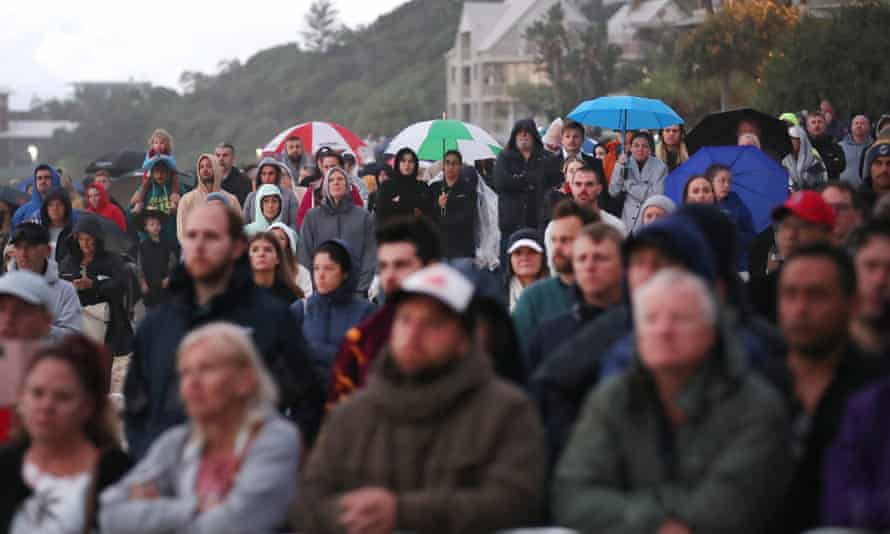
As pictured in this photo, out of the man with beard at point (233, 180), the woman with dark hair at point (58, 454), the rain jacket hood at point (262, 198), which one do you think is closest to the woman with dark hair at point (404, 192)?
the rain jacket hood at point (262, 198)

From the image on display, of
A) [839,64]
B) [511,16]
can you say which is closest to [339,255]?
[839,64]

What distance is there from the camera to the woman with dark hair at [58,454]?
6.30 metres

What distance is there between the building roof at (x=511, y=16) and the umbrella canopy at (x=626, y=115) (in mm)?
103506

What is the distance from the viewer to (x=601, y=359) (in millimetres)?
6281

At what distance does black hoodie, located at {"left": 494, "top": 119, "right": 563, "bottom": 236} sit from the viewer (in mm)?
16969

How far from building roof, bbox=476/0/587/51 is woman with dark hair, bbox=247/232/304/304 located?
364 feet

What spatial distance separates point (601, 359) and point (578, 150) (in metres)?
10.3

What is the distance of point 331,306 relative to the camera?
9891 mm

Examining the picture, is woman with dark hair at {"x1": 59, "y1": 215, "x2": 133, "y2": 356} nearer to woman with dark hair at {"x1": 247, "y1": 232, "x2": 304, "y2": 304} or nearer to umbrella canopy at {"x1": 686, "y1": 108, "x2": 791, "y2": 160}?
woman with dark hair at {"x1": 247, "y1": 232, "x2": 304, "y2": 304}

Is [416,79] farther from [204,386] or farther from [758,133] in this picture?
[204,386]

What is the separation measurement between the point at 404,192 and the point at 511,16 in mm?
108480

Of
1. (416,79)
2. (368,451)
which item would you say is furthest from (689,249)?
(416,79)

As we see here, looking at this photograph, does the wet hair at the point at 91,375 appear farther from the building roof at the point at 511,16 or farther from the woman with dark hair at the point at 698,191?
the building roof at the point at 511,16

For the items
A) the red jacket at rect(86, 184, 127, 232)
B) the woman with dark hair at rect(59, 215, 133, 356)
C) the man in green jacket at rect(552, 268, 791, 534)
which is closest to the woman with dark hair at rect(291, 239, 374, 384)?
the man in green jacket at rect(552, 268, 791, 534)
